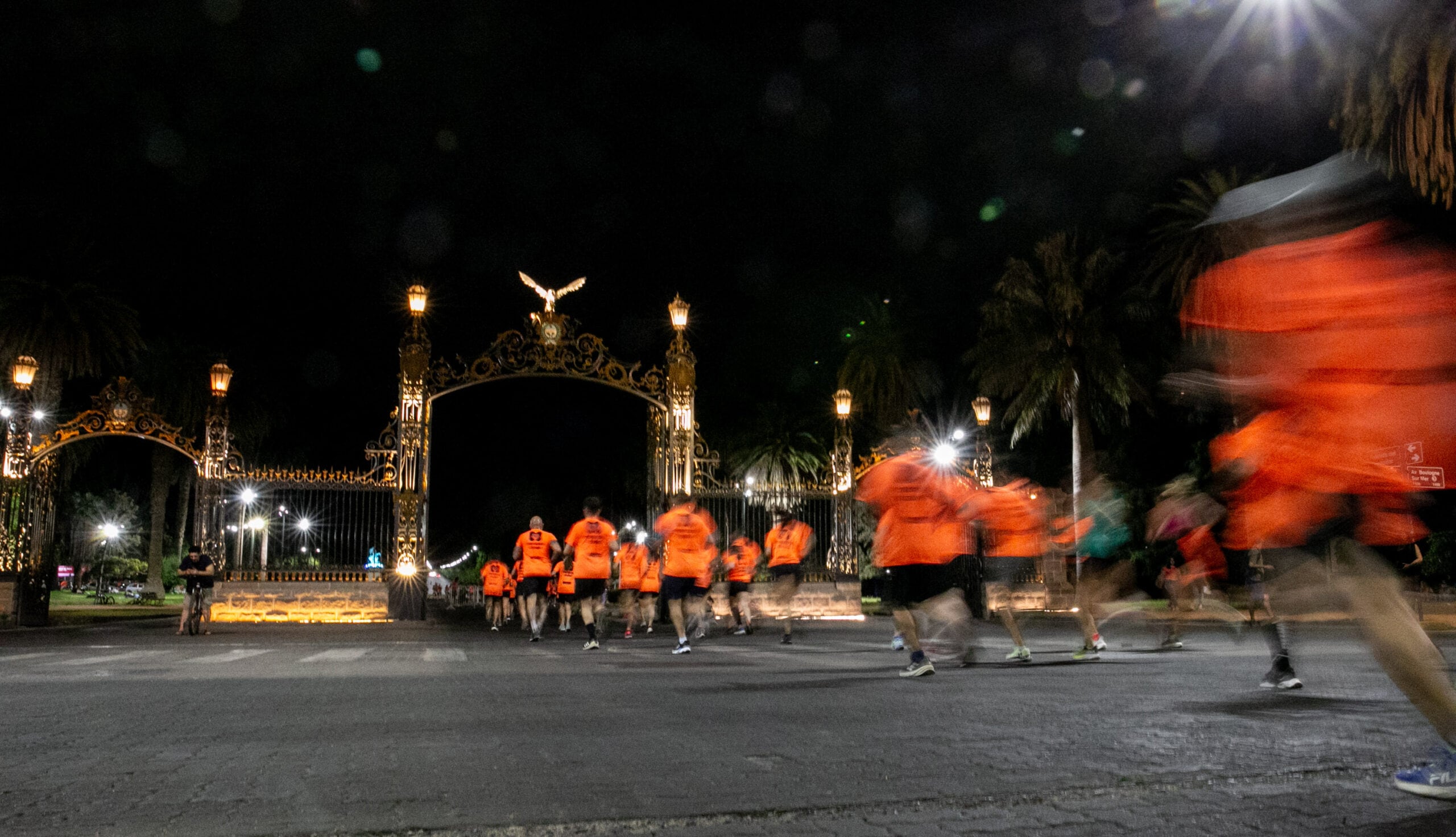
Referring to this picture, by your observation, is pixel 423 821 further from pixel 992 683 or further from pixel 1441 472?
pixel 992 683

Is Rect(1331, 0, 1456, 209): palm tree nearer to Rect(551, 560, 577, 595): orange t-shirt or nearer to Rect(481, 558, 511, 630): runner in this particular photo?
Rect(551, 560, 577, 595): orange t-shirt

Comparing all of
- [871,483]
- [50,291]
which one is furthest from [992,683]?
[50,291]

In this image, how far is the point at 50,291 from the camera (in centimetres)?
2777

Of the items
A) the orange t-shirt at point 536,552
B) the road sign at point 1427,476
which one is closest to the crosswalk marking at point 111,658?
the orange t-shirt at point 536,552

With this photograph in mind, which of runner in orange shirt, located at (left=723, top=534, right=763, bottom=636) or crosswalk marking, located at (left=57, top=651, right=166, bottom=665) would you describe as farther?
runner in orange shirt, located at (left=723, top=534, right=763, bottom=636)

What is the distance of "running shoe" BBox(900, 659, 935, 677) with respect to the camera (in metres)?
8.23

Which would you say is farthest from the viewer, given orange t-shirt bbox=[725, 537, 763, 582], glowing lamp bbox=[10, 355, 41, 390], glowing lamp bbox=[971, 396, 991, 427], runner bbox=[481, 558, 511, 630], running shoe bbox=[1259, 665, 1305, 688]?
glowing lamp bbox=[971, 396, 991, 427]

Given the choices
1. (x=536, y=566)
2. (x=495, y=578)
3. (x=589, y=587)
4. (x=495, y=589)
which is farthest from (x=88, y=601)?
(x=589, y=587)

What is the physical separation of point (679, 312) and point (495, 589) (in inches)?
273

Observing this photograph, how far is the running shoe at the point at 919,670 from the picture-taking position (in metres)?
8.23

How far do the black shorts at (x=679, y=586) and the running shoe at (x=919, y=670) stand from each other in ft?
17.0

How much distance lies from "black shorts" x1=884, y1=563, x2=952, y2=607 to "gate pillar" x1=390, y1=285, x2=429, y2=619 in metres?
14.5

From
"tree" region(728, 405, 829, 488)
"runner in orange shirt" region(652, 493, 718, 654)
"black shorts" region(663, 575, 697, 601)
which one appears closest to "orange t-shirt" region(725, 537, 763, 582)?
"runner in orange shirt" region(652, 493, 718, 654)

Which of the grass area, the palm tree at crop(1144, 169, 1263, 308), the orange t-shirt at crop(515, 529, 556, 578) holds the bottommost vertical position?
the grass area
